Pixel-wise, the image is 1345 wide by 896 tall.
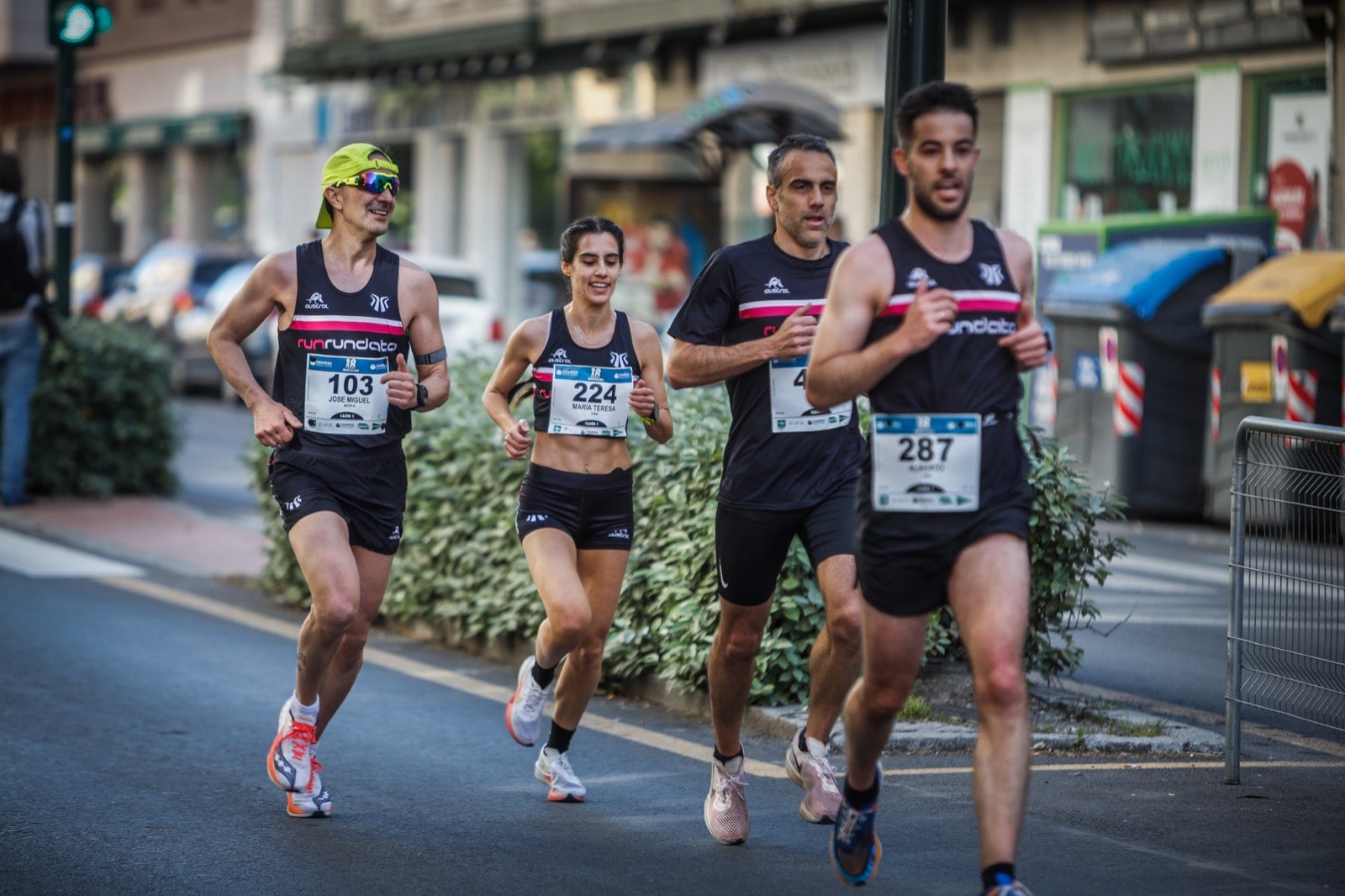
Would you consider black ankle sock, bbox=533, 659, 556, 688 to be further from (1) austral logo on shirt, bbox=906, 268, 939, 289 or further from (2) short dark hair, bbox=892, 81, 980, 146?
(2) short dark hair, bbox=892, 81, 980, 146

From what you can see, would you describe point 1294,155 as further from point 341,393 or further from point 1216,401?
point 341,393

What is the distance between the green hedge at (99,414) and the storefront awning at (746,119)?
877cm

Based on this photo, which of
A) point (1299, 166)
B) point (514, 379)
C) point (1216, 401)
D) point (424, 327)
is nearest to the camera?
point (424, 327)

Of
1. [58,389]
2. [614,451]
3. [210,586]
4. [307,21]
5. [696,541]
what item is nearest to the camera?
[614,451]

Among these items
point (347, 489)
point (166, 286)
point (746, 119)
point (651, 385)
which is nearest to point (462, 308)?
point (746, 119)

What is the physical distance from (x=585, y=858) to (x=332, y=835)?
32.1 inches

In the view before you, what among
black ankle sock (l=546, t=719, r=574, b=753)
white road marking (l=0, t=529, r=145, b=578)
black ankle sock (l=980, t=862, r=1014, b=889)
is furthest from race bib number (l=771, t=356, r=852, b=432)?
white road marking (l=0, t=529, r=145, b=578)

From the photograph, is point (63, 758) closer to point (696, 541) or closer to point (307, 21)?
point (696, 541)

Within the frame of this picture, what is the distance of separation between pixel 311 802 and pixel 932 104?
2.91 metres

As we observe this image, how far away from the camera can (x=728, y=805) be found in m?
6.06

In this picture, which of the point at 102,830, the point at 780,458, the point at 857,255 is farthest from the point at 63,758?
the point at 857,255

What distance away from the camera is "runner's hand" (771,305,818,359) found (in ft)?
19.7

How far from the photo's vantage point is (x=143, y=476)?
49.3ft

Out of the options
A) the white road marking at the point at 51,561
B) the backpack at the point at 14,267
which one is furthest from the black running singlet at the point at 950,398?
the backpack at the point at 14,267
